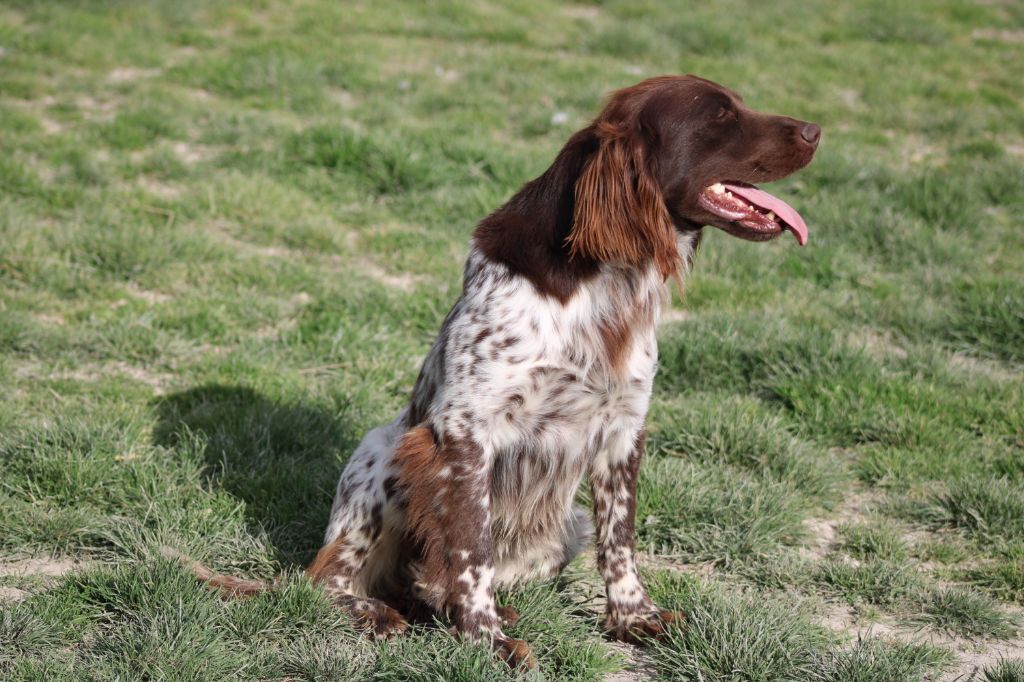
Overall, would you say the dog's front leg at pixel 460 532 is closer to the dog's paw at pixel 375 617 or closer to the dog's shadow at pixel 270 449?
the dog's paw at pixel 375 617

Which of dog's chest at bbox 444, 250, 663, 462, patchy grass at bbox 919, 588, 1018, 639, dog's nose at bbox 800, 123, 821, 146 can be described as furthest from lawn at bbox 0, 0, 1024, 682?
dog's nose at bbox 800, 123, 821, 146

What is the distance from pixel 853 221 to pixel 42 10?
6694 mm

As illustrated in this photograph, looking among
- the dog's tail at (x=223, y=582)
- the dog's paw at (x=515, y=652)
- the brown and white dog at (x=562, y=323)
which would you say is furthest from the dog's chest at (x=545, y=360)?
the dog's tail at (x=223, y=582)

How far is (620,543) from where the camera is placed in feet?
10.6

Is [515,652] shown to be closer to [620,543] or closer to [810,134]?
[620,543]

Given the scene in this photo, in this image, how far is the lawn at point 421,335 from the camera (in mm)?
3029

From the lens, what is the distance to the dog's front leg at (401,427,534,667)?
2916 mm

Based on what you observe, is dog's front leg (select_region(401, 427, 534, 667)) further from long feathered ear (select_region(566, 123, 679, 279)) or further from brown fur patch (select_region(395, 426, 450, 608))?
long feathered ear (select_region(566, 123, 679, 279))

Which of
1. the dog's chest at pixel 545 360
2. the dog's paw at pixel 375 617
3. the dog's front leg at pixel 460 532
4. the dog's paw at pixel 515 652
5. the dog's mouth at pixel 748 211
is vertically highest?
the dog's mouth at pixel 748 211

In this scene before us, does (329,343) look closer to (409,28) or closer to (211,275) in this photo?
(211,275)

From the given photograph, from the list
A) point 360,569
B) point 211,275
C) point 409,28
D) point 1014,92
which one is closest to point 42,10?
point 409,28

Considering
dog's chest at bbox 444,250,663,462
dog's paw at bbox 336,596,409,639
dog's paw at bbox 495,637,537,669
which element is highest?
dog's chest at bbox 444,250,663,462

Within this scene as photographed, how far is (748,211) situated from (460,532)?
47.4 inches

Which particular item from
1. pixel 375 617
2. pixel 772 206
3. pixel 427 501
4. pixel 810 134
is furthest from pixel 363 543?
pixel 810 134
